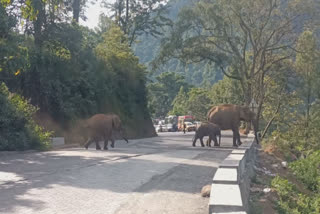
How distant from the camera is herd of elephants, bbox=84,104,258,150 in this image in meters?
17.7

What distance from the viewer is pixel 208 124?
20734 millimetres

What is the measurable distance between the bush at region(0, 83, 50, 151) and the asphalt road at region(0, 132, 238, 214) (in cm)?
406

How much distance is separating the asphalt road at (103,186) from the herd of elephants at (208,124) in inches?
179

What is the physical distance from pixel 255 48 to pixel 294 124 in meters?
6.58

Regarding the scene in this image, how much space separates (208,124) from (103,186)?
12.6 metres

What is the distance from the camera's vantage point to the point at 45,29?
23.2 metres

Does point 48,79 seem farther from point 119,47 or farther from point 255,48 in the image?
point 255,48

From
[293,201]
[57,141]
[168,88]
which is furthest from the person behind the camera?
[168,88]

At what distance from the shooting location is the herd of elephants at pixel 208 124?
17688mm

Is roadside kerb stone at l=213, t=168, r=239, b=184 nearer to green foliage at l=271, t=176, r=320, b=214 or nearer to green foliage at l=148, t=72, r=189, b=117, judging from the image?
green foliage at l=271, t=176, r=320, b=214

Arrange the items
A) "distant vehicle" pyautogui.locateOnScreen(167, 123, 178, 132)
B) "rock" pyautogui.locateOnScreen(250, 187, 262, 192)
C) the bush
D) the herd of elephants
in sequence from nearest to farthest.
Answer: "rock" pyautogui.locateOnScreen(250, 187, 262, 192) < the bush < the herd of elephants < "distant vehicle" pyautogui.locateOnScreen(167, 123, 178, 132)

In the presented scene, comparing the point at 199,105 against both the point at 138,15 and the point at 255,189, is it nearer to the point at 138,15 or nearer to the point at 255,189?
the point at 138,15

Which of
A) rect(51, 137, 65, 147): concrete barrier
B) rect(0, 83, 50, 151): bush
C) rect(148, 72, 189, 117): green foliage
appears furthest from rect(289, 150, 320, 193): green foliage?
rect(148, 72, 189, 117): green foliage

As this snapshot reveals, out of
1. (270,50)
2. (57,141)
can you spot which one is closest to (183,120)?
(270,50)
